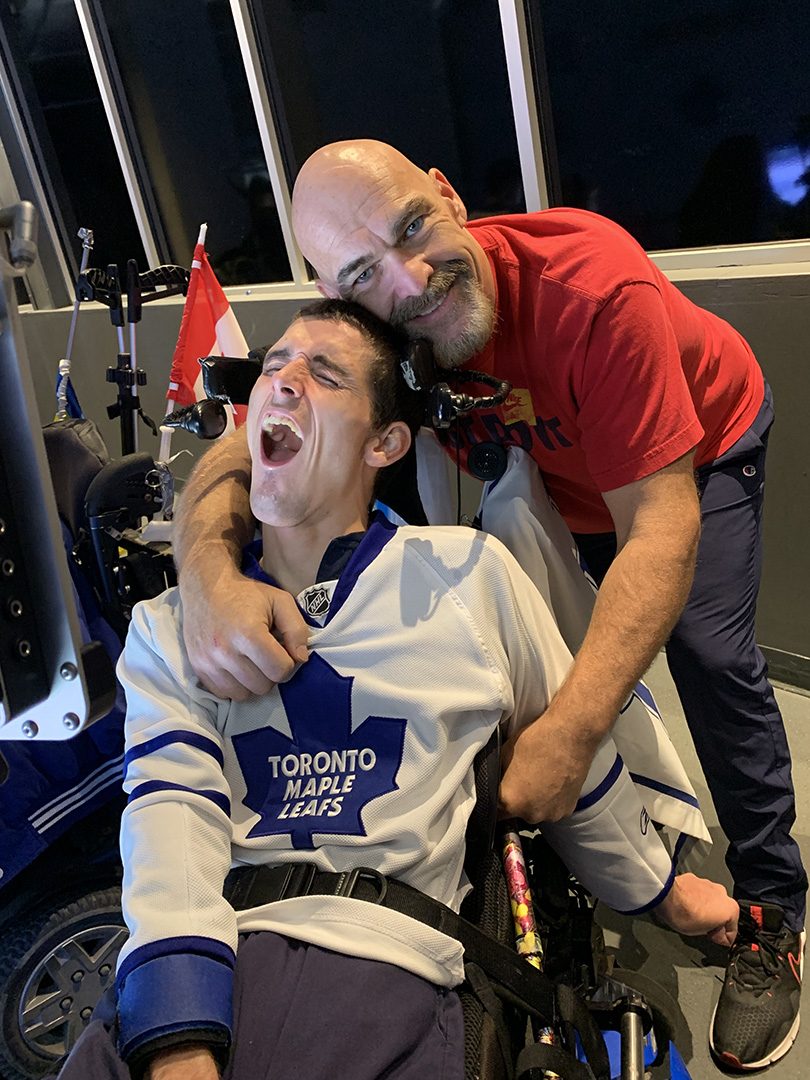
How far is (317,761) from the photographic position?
45.9 inches

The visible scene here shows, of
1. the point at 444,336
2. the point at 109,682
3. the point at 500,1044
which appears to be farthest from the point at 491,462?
the point at 500,1044

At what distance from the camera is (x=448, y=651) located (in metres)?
1.17

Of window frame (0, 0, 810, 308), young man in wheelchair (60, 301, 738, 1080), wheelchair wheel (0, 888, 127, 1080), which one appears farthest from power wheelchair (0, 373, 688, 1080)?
window frame (0, 0, 810, 308)

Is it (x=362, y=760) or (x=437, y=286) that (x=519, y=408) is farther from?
(x=362, y=760)

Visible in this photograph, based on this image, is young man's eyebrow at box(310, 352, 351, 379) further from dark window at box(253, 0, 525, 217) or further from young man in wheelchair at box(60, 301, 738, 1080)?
dark window at box(253, 0, 525, 217)

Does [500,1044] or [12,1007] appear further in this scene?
[12,1007]

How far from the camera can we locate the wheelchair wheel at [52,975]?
1.62 m

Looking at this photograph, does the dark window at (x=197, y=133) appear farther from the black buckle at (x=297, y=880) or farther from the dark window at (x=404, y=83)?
the black buckle at (x=297, y=880)

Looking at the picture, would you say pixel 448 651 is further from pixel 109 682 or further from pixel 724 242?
pixel 724 242

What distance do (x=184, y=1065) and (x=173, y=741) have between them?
39 cm

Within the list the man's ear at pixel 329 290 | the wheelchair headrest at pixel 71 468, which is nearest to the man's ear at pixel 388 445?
the man's ear at pixel 329 290

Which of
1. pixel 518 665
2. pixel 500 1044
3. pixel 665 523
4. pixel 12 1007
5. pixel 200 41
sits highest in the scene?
pixel 200 41

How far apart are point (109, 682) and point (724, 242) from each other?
8.24 ft

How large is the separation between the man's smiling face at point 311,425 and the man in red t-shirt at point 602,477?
0.11m
